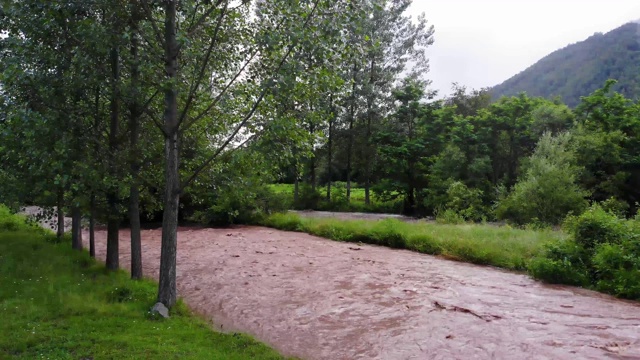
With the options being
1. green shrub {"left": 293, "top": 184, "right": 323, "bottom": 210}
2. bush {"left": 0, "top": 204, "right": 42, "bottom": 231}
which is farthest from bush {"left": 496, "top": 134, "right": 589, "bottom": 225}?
bush {"left": 0, "top": 204, "right": 42, "bottom": 231}

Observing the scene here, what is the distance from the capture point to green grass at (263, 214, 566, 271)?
599 inches

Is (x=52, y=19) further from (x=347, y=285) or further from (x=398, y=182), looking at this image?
(x=398, y=182)

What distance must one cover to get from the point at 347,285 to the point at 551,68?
3397 inches

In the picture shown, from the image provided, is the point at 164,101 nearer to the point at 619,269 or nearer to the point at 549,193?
the point at 619,269

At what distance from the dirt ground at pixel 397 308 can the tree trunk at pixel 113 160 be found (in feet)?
6.39

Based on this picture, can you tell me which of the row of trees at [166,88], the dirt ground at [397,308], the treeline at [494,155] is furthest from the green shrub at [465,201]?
the row of trees at [166,88]

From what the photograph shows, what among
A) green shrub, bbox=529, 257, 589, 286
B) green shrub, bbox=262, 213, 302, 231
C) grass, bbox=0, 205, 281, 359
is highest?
green shrub, bbox=262, 213, 302, 231

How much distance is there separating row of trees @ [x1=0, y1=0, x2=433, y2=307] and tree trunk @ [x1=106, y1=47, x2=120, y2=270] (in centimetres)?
4

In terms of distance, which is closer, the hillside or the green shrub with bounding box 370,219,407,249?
the green shrub with bounding box 370,219,407,249

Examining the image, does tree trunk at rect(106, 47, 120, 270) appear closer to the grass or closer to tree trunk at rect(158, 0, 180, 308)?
the grass

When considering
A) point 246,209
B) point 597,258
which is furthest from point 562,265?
point 246,209

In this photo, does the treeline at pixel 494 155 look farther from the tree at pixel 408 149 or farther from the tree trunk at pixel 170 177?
the tree trunk at pixel 170 177

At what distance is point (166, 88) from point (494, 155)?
27.3 metres

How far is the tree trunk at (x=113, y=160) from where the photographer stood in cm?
889
